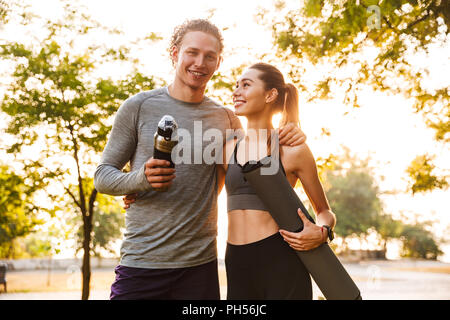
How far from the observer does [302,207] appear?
2.60 meters

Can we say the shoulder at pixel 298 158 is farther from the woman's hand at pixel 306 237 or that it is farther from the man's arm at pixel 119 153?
the man's arm at pixel 119 153

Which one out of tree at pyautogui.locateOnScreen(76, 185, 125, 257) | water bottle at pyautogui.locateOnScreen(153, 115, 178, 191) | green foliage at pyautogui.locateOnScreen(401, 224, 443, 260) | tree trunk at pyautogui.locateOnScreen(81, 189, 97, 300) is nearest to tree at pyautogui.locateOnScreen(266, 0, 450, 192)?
water bottle at pyautogui.locateOnScreen(153, 115, 178, 191)

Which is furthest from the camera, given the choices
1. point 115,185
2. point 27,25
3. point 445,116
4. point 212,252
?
point 27,25

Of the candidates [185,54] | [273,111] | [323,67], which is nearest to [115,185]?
[185,54]

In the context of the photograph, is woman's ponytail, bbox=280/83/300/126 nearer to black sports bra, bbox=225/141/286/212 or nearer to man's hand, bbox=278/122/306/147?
man's hand, bbox=278/122/306/147

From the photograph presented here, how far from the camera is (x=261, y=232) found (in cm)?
271

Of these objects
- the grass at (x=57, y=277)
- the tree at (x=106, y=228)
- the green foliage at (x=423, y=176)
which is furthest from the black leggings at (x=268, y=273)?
the tree at (x=106, y=228)

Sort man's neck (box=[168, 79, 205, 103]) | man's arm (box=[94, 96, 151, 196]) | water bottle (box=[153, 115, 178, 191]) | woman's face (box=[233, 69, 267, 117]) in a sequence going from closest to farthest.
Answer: water bottle (box=[153, 115, 178, 191]) → man's arm (box=[94, 96, 151, 196]) → man's neck (box=[168, 79, 205, 103]) → woman's face (box=[233, 69, 267, 117])

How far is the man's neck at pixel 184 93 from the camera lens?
2.85 metres

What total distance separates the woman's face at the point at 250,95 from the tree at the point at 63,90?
7.25m

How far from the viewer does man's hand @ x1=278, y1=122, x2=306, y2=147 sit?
9.14 feet

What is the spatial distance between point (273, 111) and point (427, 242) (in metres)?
51.9

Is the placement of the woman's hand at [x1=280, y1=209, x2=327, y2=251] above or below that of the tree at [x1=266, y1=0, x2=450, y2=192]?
below
